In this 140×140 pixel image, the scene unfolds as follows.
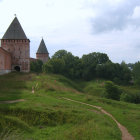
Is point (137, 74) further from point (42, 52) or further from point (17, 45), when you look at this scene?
point (17, 45)

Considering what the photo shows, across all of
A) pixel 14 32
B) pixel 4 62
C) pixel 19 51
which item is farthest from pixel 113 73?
pixel 4 62

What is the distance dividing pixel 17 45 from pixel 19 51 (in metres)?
1.18

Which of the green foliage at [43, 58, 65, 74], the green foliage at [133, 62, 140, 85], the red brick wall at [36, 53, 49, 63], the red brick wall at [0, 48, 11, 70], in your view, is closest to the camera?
the red brick wall at [0, 48, 11, 70]

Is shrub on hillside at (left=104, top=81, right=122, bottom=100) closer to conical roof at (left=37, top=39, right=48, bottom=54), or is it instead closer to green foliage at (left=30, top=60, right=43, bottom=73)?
green foliage at (left=30, top=60, right=43, bottom=73)

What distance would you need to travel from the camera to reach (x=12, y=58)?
39.8 m

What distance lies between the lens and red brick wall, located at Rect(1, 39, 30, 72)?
39.3 metres

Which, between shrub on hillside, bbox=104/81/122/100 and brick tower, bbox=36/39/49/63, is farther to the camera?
brick tower, bbox=36/39/49/63

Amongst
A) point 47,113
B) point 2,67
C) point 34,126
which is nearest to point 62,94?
point 47,113

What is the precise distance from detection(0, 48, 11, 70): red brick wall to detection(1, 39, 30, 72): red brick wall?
2.23 metres

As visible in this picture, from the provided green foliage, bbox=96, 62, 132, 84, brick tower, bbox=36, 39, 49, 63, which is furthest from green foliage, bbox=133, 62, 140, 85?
brick tower, bbox=36, 39, 49, 63

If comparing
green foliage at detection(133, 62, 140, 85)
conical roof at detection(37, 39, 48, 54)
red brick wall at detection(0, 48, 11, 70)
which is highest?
conical roof at detection(37, 39, 48, 54)

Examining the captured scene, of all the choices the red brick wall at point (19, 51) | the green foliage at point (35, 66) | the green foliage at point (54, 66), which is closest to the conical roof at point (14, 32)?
the red brick wall at point (19, 51)

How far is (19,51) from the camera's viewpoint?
39.8m

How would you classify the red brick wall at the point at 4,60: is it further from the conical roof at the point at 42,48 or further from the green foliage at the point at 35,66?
the conical roof at the point at 42,48
